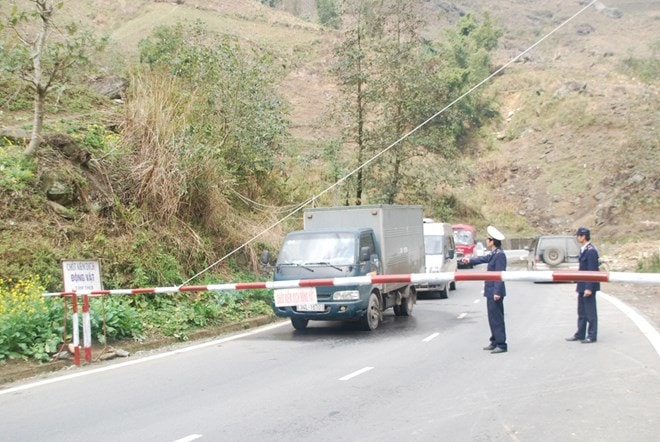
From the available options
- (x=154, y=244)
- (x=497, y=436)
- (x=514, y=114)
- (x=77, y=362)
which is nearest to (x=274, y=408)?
(x=497, y=436)

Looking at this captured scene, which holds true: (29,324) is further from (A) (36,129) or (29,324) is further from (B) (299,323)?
(B) (299,323)

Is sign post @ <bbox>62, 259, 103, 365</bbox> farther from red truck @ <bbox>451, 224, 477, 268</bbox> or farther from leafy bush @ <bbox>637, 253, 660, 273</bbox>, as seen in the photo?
red truck @ <bbox>451, 224, 477, 268</bbox>

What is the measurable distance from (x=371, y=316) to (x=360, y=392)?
18.1 feet

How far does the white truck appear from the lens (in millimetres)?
12742

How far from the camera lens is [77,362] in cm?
1019

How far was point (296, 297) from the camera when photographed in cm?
1095

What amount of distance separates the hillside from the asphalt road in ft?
55.4

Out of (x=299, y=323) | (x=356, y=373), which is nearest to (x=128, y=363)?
(x=356, y=373)

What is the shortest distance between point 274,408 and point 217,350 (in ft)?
14.5

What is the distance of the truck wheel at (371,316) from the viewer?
1327 centimetres

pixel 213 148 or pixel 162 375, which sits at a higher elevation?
pixel 213 148

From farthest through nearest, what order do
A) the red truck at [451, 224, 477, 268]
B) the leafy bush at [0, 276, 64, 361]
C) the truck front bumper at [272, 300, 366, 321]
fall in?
the red truck at [451, 224, 477, 268] → the truck front bumper at [272, 300, 366, 321] → the leafy bush at [0, 276, 64, 361]

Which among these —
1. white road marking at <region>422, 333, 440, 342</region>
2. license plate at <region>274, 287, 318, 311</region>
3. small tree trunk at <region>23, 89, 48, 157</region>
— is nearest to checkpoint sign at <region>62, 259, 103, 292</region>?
license plate at <region>274, 287, 318, 311</region>

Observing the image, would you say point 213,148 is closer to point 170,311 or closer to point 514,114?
point 170,311
